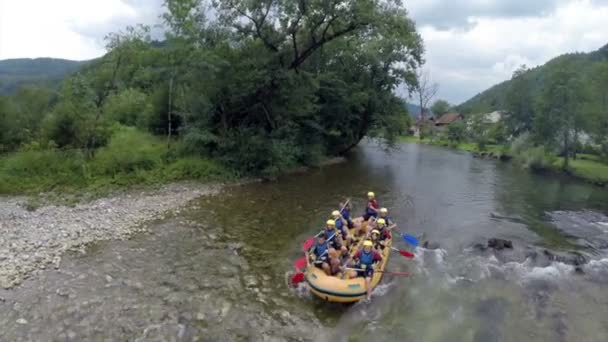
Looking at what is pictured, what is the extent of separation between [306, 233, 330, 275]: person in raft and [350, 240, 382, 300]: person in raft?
0.70 m

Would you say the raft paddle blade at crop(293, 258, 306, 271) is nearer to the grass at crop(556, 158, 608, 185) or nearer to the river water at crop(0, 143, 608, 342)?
the river water at crop(0, 143, 608, 342)

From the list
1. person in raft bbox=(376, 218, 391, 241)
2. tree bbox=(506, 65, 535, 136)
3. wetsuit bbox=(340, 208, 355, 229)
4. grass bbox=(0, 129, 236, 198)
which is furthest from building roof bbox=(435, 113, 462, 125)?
person in raft bbox=(376, 218, 391, 241)

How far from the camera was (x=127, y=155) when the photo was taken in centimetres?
1697

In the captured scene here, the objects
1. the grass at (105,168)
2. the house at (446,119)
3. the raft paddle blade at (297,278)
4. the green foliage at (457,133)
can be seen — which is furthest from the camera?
the house at (446,119)

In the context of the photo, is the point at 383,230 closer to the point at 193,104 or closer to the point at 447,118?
the point at 193,104

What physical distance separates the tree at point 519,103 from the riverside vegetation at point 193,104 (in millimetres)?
32885

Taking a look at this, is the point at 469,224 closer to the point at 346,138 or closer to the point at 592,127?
the point at 346,138

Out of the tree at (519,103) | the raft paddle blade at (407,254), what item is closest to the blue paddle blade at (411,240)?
the raft paddle blade at (407,254)

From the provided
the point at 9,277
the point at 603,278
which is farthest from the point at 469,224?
→ the point at 9,277

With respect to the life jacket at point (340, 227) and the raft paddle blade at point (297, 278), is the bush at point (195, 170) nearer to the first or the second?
the life jacket at point (340, 227)

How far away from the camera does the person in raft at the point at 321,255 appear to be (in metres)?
9.11

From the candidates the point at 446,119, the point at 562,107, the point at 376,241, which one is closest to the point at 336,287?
Result: the point at 376,241

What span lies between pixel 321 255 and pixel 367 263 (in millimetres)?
1206

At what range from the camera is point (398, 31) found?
19562 mm
